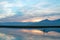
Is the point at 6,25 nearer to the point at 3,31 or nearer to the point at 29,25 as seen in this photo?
the point at 3,31

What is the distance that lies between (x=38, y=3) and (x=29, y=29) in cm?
36

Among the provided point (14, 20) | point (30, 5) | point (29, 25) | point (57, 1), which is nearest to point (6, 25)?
point (14, 20)

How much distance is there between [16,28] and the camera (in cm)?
204

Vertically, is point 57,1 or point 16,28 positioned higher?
point 57,1

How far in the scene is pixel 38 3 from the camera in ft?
7.16

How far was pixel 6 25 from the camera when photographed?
203 cm

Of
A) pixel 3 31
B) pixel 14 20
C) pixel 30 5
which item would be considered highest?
pixel 30 5

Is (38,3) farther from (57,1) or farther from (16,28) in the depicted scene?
(16,28)

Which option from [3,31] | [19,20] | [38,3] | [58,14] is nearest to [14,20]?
[19,20]

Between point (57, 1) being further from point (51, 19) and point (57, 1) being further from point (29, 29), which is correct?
point (29, 29)

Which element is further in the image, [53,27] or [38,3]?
[38,3]

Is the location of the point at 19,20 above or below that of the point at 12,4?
below

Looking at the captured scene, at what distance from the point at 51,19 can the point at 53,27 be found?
12cm

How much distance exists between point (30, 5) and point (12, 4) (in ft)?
0.75
